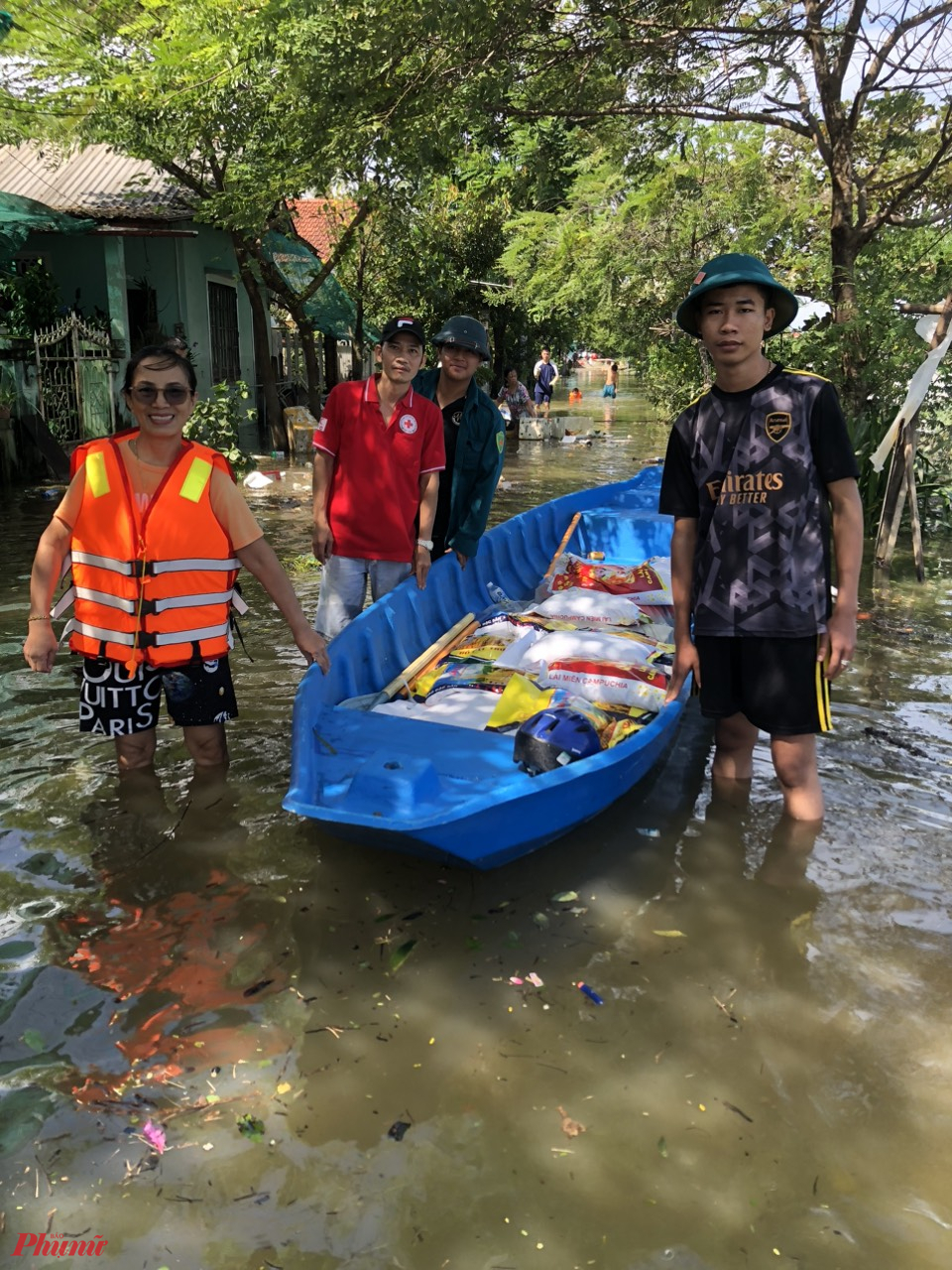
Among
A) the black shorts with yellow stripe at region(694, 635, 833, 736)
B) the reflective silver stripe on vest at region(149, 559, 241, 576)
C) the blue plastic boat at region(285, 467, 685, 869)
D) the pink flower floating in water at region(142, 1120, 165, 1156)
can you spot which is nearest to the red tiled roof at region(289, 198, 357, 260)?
the blue plastic boat at region(285, 467, 685, 869)

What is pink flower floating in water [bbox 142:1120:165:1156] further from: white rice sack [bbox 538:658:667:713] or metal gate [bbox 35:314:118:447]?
metal gate [bbox 35:314:118:447]

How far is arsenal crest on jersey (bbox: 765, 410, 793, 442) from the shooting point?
287 centimetres

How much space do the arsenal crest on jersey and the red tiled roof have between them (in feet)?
45.5

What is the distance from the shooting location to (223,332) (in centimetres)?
1689

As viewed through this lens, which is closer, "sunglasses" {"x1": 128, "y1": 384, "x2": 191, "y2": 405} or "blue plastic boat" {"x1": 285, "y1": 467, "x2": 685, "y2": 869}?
"blue plastic boat" {"x1": 285, "y1": 467, "x2": 685, "y2": 869}

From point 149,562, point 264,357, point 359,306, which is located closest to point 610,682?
point 149,562

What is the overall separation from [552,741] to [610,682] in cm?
64

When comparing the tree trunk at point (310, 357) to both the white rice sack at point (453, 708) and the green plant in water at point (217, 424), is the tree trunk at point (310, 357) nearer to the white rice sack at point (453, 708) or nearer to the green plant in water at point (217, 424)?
the green plant in water at point (217, 424)

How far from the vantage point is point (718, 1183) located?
2.08 meters

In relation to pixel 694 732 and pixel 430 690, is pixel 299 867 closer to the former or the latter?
pixel 430 690

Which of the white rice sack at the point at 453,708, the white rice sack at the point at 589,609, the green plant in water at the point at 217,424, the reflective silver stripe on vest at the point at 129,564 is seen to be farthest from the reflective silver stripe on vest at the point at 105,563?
the green plant in water at the point at 217,424

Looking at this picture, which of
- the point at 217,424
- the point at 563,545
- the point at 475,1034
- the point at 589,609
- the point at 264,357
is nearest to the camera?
the point at 475,1034

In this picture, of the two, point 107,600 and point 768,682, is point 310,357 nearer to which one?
point 107,600

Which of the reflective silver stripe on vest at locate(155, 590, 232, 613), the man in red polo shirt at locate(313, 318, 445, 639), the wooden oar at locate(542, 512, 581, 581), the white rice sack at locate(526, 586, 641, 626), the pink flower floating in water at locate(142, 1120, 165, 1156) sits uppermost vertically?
the man in red polo shirt at locate(313, 318, 445, 639)
